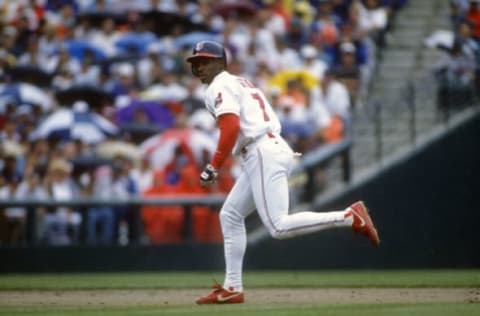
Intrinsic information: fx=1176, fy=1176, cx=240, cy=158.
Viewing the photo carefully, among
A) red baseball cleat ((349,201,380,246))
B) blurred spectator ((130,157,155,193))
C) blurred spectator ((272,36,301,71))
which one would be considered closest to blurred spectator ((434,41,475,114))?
blurred spectator ((272,36,301,71))

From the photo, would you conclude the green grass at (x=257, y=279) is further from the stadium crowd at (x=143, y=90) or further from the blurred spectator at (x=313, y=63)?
the blurred spectator at (x=313, y=63)

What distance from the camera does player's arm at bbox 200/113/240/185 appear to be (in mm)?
9000

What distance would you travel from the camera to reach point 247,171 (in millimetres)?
9305

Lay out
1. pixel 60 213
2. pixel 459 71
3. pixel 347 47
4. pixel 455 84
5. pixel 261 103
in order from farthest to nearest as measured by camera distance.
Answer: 1. pixel 347 47
2. pixel 459 71
3. pixel 455 84
4. pixel 60 213
5. pixel 261 103

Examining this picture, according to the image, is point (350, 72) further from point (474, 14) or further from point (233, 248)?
point (233, 248)

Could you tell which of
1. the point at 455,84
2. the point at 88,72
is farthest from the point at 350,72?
the point at 88,72

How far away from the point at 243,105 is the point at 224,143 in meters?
0.47

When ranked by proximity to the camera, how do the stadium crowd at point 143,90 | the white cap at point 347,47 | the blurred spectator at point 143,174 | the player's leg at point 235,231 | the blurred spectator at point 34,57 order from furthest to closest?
the blurred spectator at point 34,57
the white cap at point 347,47
the blurred spectator at point 143,174
the stadium crowd at point 143,90
the player's leg at point 235,231

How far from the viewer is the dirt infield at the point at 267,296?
9.69 meters

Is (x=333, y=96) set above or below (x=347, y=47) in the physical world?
below

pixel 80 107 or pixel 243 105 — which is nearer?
pixel 243 105

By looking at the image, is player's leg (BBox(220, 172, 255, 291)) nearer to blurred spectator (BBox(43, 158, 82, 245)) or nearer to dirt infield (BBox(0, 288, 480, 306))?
dirt infield (BBox(0, 288, 480, 306))

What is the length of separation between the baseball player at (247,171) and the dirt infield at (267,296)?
55 centimetres

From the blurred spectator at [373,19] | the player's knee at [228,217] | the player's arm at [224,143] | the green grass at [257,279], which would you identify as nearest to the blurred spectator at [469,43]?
the blurred spectator at [373,19]
